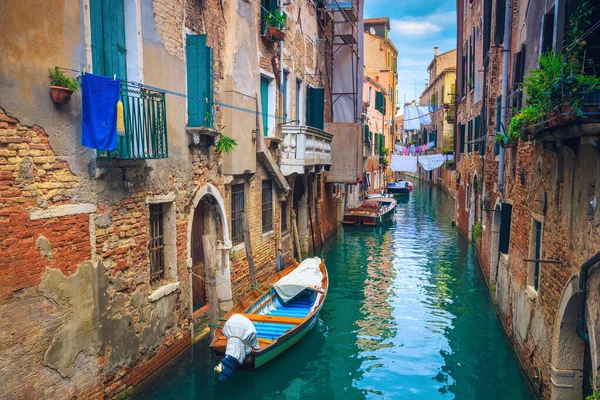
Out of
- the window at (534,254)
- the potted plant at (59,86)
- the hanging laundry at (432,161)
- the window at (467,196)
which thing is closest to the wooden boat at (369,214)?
the window at (467,196)

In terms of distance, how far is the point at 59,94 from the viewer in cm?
540

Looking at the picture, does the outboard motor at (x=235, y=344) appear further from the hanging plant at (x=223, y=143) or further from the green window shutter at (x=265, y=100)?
the green window shutter at (x=265, y=100)

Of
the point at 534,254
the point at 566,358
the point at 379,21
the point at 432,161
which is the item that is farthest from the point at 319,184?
the point at 379,21

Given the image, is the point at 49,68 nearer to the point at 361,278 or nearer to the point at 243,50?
the point at 243,50

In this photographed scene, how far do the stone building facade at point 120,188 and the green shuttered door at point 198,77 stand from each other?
0.02m

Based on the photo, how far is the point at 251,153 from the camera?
423 inches

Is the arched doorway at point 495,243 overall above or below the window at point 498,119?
below

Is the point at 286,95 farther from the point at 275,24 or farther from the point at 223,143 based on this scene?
the point at 223,143

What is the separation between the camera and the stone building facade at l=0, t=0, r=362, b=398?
16.8 feet

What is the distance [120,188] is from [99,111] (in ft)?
4.06

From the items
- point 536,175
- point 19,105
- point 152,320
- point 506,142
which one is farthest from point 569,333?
point 19,105

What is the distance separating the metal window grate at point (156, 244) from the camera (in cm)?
778

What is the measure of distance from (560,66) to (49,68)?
5.29 meters

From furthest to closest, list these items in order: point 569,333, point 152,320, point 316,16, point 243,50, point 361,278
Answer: point 316,16 → point 361,278 → point 243,50 → point 152,320 → point 569,333
